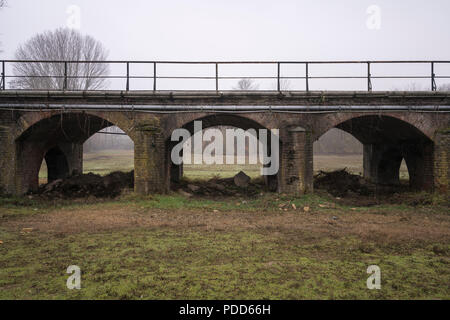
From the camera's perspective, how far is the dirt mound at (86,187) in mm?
Answer: 12258

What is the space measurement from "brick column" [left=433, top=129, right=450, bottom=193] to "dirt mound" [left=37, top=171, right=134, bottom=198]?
41.1 ft

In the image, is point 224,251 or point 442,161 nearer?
point 224,251

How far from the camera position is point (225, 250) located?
5691 millimetres

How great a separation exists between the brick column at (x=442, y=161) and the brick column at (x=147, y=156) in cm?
1056

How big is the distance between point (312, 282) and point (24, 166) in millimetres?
12136

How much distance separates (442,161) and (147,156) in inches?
439

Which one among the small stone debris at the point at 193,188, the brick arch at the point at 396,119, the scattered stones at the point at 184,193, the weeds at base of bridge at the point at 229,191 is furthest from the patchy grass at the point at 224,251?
the small stone debris at the point at 193,188

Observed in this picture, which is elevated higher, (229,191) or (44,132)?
(44,132)

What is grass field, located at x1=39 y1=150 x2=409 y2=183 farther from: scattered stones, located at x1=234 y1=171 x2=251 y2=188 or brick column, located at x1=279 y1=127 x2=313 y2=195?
brick column, located at x1=279 y1=127 x2=313 y2=195

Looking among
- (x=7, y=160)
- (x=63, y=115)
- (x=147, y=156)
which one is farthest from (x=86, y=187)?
(x=147, y=156)

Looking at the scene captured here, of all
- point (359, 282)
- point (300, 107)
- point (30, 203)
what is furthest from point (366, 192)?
point (30, 203)

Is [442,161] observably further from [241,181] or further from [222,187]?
[222,187]

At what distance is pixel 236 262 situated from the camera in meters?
5.05

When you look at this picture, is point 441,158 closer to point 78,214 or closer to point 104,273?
point 104,273
